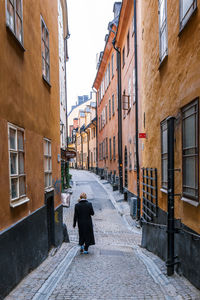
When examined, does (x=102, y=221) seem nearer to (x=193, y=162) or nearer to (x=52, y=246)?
(x=52, y=246)

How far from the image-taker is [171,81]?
6609mm

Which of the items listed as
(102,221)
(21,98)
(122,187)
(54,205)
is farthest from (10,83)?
(122,187)

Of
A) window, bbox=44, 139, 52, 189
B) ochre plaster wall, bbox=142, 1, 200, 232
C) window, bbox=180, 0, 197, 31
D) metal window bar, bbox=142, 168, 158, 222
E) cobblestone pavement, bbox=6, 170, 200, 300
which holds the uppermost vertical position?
window, bbox=180, 0, 197, 31

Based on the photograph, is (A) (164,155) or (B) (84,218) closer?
(A) (164,155)

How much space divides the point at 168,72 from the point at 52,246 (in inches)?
214

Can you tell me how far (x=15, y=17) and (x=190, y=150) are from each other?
3.84 metres

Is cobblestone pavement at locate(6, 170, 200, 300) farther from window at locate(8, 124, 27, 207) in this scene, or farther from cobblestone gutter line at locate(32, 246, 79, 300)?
window at locate(8, 124, 27, 207)

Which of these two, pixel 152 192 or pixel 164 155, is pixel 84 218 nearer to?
pixel 152 192

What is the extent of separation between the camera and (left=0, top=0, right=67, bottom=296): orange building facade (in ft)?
16.5

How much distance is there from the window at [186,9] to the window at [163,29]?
1.18m

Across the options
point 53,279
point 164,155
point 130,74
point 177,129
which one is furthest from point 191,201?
point 130,74

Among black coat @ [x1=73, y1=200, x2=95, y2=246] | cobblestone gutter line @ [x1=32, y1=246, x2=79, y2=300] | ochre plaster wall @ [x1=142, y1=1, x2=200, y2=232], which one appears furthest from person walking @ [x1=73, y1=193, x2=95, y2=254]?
ochre plaster wall @ [x1=142, y1=1, x2=200, y2=232]

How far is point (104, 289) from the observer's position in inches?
211

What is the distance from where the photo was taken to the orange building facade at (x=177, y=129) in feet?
16.8
